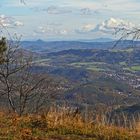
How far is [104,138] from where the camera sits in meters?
10.7

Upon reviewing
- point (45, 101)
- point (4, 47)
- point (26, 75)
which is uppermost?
point (4, 47)

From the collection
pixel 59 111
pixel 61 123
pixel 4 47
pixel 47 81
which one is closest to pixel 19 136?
pixel 61 123

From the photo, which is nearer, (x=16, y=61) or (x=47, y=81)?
(x=16, y=61)

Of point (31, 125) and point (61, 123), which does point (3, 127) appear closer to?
point (31, 125)

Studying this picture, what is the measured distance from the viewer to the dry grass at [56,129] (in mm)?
10641

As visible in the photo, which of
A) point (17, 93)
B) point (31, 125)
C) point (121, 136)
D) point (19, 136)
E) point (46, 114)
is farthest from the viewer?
point (17, 93)

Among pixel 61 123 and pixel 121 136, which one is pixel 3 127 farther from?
pixel 121 136

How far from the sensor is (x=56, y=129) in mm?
11570

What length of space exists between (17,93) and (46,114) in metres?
9.27

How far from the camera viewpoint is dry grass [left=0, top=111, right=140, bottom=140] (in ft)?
34.9

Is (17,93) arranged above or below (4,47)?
below

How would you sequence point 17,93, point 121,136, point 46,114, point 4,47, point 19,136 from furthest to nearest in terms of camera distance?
point 4,47, point 17,93, point 46,114, point 121,136, point 19,136

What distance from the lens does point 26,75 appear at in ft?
78.2

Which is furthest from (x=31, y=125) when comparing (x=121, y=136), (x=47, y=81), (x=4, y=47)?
(x=47, y=81)
